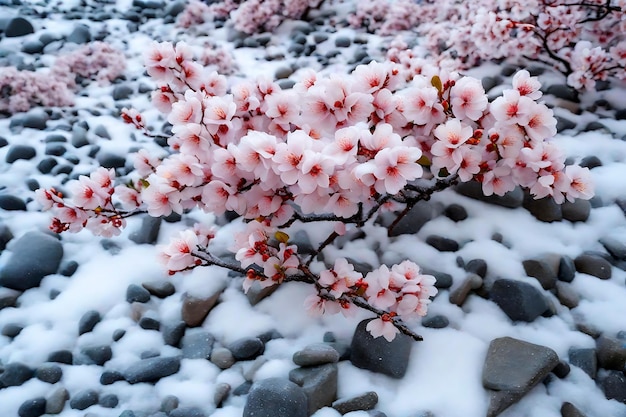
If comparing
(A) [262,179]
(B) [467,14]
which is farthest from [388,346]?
(B) [467,14]

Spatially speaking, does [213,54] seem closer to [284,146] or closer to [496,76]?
[496,76]

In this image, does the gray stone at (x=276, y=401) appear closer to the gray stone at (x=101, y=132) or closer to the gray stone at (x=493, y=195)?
the gray stone at (x=493, y=195)

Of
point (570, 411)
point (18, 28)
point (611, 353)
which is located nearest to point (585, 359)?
point (611, 353)

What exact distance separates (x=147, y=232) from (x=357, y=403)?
1.56 meters

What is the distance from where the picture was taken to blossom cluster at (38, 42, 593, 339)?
5.31ft

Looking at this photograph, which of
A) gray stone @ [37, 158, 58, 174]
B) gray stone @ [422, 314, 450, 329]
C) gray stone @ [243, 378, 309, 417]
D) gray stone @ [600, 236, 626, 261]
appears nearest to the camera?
gray stone @ [243, 378, 309, 417]

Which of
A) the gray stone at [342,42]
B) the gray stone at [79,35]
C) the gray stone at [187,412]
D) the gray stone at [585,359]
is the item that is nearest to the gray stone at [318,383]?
the gray stone at [187,412]

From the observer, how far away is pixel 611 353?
5.89ft

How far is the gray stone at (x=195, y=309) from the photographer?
214 cm

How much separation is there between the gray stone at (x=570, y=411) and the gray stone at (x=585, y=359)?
20 cm

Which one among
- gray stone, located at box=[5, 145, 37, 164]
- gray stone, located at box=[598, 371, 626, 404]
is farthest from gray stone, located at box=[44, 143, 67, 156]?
gray stone, located at box=[598, 371, 626, 404]

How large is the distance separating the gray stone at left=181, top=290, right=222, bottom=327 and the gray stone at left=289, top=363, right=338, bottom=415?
57cm

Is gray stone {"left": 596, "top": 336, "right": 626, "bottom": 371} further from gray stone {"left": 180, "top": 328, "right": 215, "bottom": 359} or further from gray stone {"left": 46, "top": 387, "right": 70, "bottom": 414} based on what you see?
gray stone {"left": 46, "top": 387, "right": 70, "bottom": 414}

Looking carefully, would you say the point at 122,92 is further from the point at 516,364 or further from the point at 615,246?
the point at 615,246
